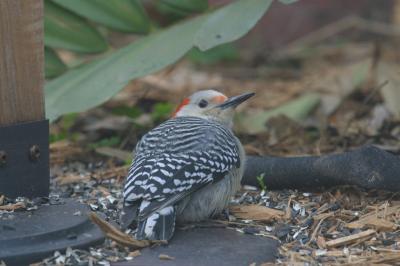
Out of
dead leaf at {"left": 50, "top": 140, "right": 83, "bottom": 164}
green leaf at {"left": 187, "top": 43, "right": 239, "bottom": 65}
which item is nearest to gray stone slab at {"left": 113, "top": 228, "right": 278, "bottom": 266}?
dead leaf at {"left": 50, "top": 140, "right": 83, "bottom": 164}

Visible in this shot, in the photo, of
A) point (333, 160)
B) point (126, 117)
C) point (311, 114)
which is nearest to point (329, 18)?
point (311, 114)

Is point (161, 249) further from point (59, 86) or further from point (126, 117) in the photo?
point (126, 117)

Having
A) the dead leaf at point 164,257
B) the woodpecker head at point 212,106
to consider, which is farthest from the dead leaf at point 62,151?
the dead leaf at point 164,257

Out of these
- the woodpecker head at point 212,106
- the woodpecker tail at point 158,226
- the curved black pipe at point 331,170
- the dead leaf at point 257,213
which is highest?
the woodpecker head at point 212,106

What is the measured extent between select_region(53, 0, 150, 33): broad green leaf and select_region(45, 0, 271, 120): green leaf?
0.59 ft

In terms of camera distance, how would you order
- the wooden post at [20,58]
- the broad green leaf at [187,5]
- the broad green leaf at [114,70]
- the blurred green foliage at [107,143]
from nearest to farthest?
the wooden post at [20,58]
the broad green leaf at [114,70]
the blurred green foliage at [107,143]
the broad green leaf at [187,5]

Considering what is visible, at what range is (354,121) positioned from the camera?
701 cm

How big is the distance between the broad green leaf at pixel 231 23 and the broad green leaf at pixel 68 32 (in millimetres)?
1362

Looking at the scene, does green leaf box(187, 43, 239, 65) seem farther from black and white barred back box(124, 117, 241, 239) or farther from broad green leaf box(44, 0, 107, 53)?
black and white barred back box(124, 117, 241, 239)

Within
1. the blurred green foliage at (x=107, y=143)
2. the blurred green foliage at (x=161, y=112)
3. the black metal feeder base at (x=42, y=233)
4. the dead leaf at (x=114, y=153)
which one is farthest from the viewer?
Result: the blurred green foliage at (x=161, y=112)

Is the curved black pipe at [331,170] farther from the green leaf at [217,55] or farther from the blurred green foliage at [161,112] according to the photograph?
the green leaf at [217,55]

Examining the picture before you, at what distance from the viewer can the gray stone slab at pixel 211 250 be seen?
401 centimetres

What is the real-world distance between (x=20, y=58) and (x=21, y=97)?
0.20 m

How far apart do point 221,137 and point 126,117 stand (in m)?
2.21
